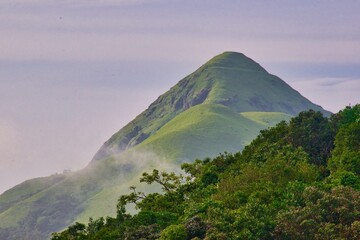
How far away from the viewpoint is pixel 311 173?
10056cm

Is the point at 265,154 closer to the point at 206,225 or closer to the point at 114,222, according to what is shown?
the point at 114,222

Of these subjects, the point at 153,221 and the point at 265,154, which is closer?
the point at 153,221

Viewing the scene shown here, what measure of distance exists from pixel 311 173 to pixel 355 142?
964 centimetres

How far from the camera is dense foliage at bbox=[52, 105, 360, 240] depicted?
7500cm

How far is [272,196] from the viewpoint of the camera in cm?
8644

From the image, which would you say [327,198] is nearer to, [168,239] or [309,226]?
[309,226]

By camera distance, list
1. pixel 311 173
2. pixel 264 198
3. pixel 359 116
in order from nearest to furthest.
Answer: pixel 264 198, pixel 311 173, pixel 359 116

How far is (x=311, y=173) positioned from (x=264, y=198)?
1657 cm

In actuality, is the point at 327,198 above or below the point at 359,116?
below

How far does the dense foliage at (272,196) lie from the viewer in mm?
75000

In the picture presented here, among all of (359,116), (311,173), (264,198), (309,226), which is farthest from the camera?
(359,116)

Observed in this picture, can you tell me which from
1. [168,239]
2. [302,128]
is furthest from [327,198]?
[302,128]

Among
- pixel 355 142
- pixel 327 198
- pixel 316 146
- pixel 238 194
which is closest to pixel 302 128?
pixel 316 146

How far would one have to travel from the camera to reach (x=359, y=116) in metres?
118
